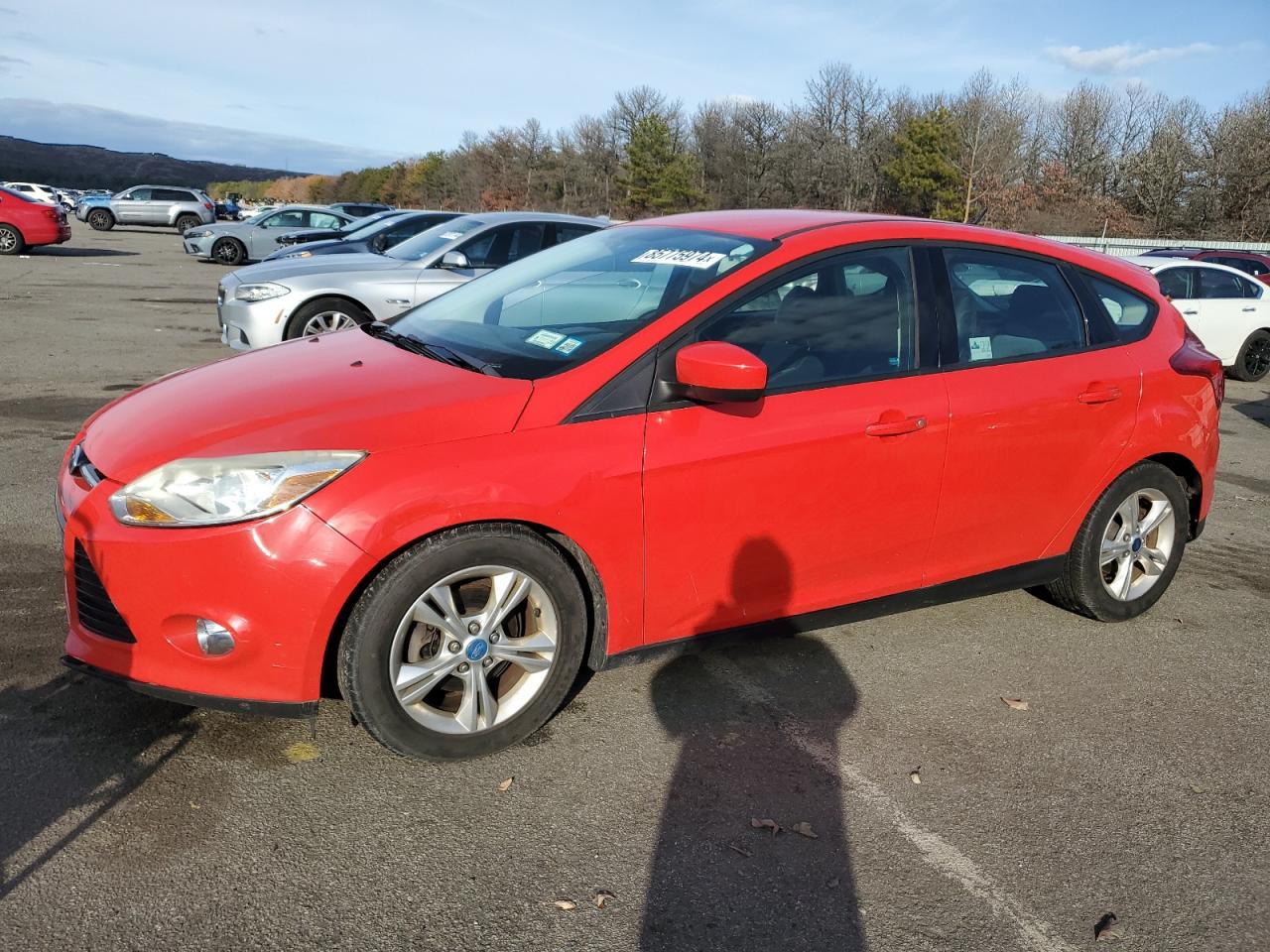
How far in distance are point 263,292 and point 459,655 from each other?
7.02 m

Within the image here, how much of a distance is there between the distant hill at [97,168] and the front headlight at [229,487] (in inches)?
5606

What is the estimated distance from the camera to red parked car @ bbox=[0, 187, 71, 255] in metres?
22.9

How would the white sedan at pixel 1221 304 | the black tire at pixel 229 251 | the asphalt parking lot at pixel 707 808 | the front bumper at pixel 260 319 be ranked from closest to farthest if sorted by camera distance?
1. the asphalt parking lot at pixel 707 808
2. the front bumper at pixel 260 319
3. the white sedan at pixel 1221 304
4. the black tire at pixel 229 251

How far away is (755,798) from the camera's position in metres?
3.13

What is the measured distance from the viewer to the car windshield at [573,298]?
353cm

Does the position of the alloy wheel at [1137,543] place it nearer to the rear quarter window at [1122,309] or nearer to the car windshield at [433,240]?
the rear quarter window at [1122,309]

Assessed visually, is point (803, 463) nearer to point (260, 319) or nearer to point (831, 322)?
point (831, 322)

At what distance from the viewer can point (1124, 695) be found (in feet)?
13.1

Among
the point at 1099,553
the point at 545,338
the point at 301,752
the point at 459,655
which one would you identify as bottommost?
the point at 301,752

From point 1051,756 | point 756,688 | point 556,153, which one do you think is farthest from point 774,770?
point 556,153

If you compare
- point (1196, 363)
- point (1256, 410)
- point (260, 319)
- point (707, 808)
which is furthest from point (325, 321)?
point (1256, 410)

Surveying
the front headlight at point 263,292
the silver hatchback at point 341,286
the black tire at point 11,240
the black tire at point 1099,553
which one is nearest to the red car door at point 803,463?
the black tire at point 1099,553

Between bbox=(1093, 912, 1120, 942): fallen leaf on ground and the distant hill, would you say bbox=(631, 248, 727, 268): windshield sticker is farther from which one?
the distant hill

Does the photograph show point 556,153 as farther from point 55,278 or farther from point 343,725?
point 343,725
